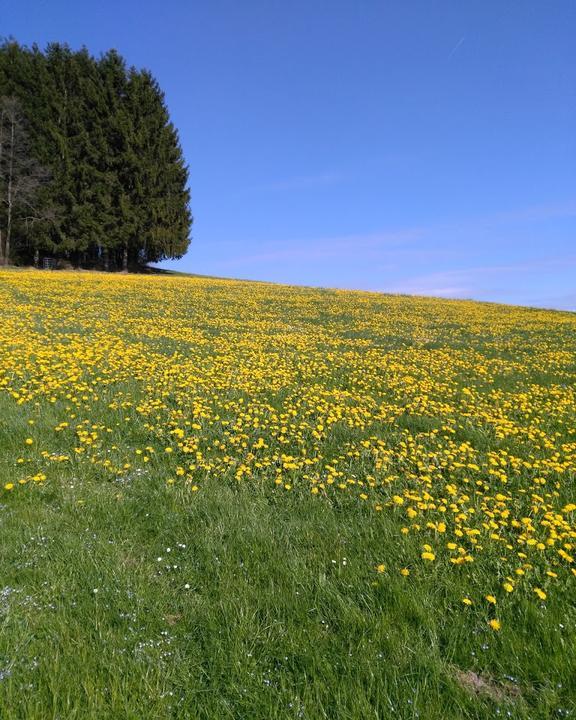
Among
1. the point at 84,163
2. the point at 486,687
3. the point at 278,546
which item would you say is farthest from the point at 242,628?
the point at 84,163

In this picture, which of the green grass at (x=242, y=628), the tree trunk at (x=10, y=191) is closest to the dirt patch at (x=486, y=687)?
the green grass at (x=242, y=628)

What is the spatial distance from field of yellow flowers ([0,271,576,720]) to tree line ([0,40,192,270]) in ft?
130

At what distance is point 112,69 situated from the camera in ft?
151

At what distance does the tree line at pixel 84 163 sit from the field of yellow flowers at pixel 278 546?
39748mm

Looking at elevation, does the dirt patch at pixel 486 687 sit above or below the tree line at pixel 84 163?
below

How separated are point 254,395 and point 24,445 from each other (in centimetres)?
348

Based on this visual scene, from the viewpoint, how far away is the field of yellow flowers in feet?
7.36

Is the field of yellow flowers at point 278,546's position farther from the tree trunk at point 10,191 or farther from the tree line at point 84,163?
the tree line at point 84,163

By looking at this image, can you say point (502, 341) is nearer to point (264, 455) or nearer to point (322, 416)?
point (322, 416)

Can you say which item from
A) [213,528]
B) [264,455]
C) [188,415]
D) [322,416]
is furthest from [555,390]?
[213,528]

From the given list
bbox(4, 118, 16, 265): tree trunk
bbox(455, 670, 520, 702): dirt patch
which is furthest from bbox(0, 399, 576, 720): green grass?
bbox(4, 118, 16, 265): tree trunk

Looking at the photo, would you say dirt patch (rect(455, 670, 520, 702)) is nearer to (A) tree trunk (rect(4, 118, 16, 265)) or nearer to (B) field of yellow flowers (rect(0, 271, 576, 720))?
(B) field of yellow flowers (rect(0, 271, 576, 720))

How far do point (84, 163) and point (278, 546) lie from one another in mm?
49761

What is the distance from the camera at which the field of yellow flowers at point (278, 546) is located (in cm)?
224
